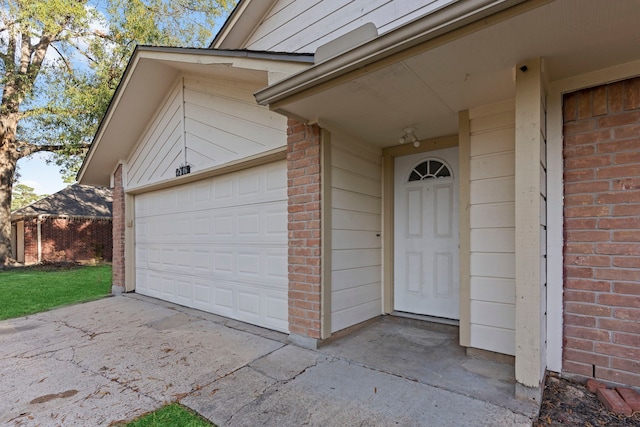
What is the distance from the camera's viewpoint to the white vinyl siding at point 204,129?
4.08 metres

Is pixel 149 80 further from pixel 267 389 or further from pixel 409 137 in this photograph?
pixel 267 389

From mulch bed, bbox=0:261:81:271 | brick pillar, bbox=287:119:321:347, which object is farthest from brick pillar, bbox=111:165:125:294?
mulch bed, bbox=0:261:81:271

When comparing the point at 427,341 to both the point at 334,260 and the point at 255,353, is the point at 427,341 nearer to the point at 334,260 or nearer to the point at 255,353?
the point at 334,260

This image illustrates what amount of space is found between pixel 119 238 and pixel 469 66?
715 centimetres

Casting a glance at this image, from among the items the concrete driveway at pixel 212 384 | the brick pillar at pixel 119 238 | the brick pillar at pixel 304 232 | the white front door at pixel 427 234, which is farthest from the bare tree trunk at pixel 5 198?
the white front door at pixel 427 234

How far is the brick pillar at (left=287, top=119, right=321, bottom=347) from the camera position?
3361 millimetres

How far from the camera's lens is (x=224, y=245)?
4.73 meters

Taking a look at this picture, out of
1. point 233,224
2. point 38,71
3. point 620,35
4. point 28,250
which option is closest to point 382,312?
point 233,224

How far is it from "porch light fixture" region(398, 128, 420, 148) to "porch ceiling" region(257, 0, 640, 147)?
0.32ft

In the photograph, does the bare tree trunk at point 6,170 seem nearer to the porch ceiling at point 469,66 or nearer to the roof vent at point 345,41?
the porch ceiling at point 469,66

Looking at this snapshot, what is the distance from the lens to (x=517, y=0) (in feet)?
5.59

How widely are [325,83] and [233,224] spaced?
266 cm

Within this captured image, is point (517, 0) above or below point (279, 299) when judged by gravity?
above

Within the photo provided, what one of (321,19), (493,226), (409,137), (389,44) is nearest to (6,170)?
(321,19)
